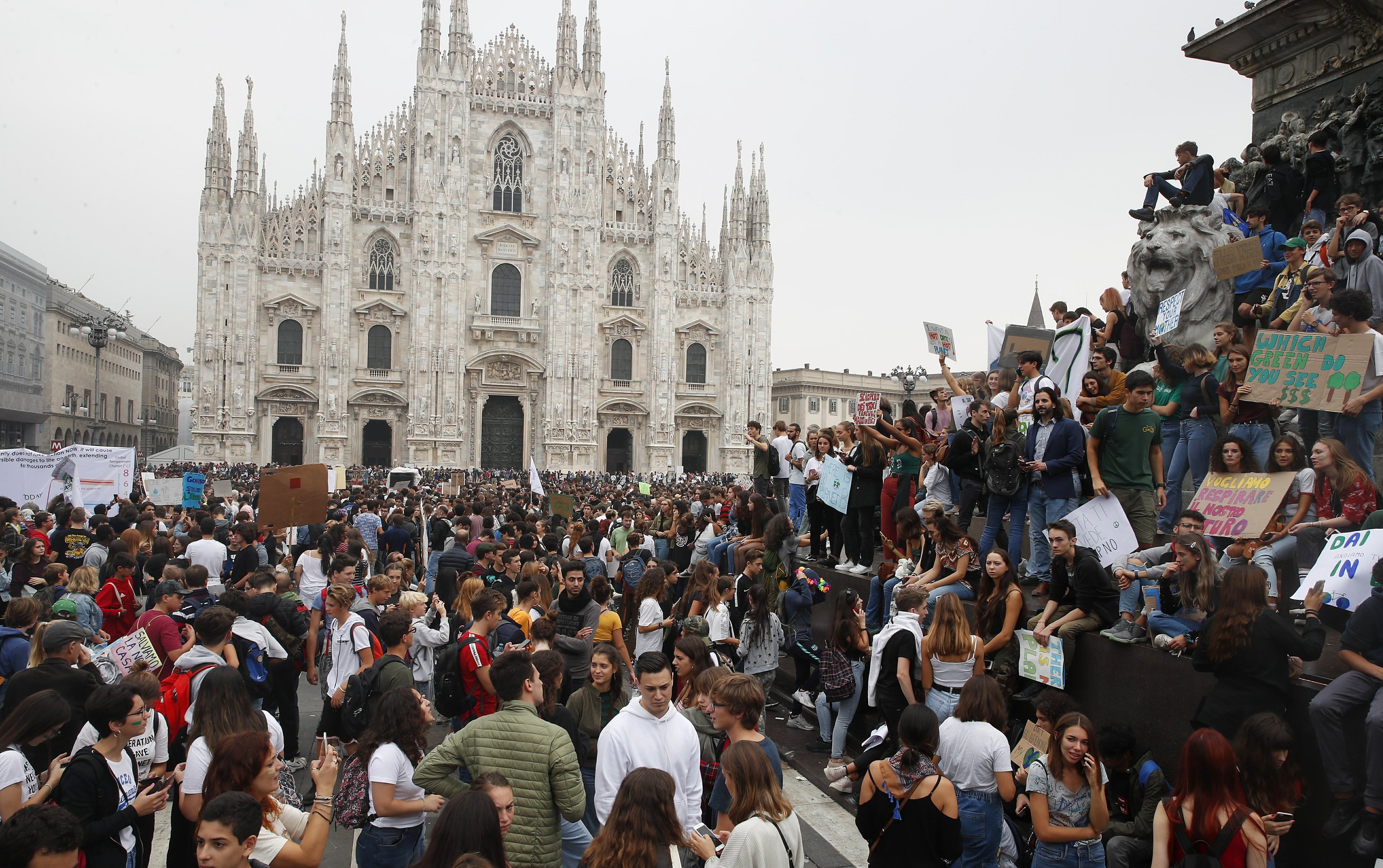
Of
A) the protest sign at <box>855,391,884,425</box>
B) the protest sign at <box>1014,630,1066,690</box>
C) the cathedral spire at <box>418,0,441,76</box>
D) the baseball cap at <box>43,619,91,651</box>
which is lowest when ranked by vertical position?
the protest sign at <box>1014,630,1066,690</box>

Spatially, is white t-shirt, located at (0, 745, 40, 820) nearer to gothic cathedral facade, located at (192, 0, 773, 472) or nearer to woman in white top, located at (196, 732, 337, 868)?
woman in white top, located at (196, 732, 337, 868)

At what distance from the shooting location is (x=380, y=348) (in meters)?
38.3

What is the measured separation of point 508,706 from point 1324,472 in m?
5.04

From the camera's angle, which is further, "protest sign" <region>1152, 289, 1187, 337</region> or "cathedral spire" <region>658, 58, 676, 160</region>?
"cathedral spire" <region>658, 58, 676, 160</region>

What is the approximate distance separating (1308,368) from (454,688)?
6.05 metres

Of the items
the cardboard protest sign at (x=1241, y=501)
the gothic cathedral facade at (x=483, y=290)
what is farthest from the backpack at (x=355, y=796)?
the gothic cathedral facade at (x=483, y=290)

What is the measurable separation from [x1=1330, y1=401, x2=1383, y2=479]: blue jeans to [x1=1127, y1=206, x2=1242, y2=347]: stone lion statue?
2638mm

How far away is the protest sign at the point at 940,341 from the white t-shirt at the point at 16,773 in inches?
359

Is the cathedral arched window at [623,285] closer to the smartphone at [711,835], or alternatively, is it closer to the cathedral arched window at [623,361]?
the cathedral arched window at [623,361]

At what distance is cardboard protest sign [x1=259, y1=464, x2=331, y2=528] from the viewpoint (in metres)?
10.3

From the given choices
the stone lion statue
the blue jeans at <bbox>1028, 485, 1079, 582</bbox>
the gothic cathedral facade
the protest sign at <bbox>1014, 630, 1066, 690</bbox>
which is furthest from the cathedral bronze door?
the protest sign at <bbox>1014, 630, 1066, 690</bbox>

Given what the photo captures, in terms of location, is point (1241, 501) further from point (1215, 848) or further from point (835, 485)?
point (835, 485)

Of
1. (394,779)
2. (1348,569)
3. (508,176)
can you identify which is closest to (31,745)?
(394,779)

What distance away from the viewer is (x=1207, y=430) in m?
7.18
